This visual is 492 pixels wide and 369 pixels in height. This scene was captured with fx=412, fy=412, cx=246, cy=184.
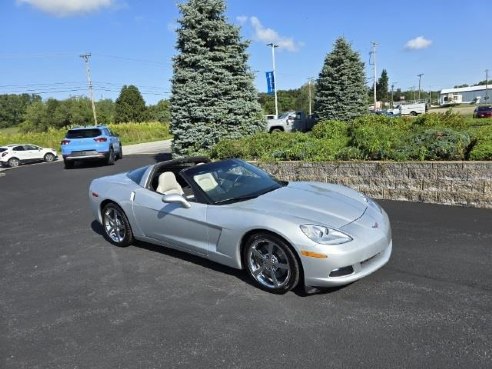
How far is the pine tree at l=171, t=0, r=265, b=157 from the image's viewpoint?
1412cm

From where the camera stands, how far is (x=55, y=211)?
8586 millimetres

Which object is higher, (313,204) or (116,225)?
(313,204)

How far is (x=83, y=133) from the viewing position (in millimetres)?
17312

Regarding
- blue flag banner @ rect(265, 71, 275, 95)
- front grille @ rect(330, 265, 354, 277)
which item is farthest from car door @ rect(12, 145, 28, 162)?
front grille @ rect(330, 265, 354, 277)

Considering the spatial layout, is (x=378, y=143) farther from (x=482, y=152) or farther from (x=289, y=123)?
(x=289, y=123)

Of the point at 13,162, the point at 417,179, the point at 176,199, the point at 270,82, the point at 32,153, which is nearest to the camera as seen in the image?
the point at 176,199

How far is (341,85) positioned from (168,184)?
2359 centimetres

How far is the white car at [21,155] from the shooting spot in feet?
79.5

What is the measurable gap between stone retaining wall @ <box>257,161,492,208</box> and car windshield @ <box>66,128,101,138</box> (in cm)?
1145

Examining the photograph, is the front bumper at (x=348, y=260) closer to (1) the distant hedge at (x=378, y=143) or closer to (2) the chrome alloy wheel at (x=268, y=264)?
(2) the chrome alloy wheel at (x=268, y=264)

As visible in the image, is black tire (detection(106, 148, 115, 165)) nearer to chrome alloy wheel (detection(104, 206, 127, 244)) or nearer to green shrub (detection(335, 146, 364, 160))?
green shrub (detection(335, 146, 364, 160))

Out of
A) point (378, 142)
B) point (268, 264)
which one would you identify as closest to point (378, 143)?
point (378, 142)

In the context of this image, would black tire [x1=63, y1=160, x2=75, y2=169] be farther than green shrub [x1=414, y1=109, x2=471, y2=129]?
Yes

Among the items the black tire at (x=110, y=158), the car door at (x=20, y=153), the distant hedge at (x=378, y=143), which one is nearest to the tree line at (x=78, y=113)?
the car door at (x=20, y=153)
